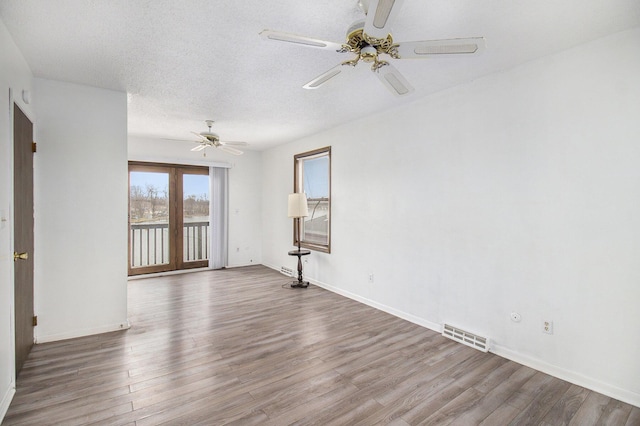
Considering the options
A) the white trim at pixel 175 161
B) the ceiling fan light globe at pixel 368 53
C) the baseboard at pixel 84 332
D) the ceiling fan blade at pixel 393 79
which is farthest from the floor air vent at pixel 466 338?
the white trim at pixel 175 161

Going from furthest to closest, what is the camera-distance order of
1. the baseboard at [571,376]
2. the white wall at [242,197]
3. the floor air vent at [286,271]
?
the white wall at [242,197], the floor air vent at [286,271], the baseboard at [571,376]

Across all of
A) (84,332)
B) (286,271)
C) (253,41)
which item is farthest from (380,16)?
(286,271)

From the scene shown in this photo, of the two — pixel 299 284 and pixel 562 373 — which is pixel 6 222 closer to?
pixel 299 284

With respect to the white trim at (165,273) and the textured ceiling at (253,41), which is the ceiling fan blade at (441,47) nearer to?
the textured ceiling at (253,41)

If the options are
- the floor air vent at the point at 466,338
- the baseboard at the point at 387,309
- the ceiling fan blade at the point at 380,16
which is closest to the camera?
the ceiling fan blade at the point at 380,16

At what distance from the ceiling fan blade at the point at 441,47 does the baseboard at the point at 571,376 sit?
8.35 feet

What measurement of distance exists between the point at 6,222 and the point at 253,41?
2164 millimetres

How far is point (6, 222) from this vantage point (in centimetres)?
217

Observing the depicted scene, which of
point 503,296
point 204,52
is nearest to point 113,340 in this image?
point 204,52

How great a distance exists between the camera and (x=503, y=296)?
2906 millimetres

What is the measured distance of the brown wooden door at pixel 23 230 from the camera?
2482mm

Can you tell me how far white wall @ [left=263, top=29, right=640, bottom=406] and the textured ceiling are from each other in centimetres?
30

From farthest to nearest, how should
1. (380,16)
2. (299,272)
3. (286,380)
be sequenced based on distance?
(299,272)
(286,380)
(380,16)

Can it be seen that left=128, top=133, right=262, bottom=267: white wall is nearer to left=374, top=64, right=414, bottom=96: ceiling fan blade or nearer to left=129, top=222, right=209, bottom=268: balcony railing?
left=129, top=222, right=209, bottom=268: balcony railing
